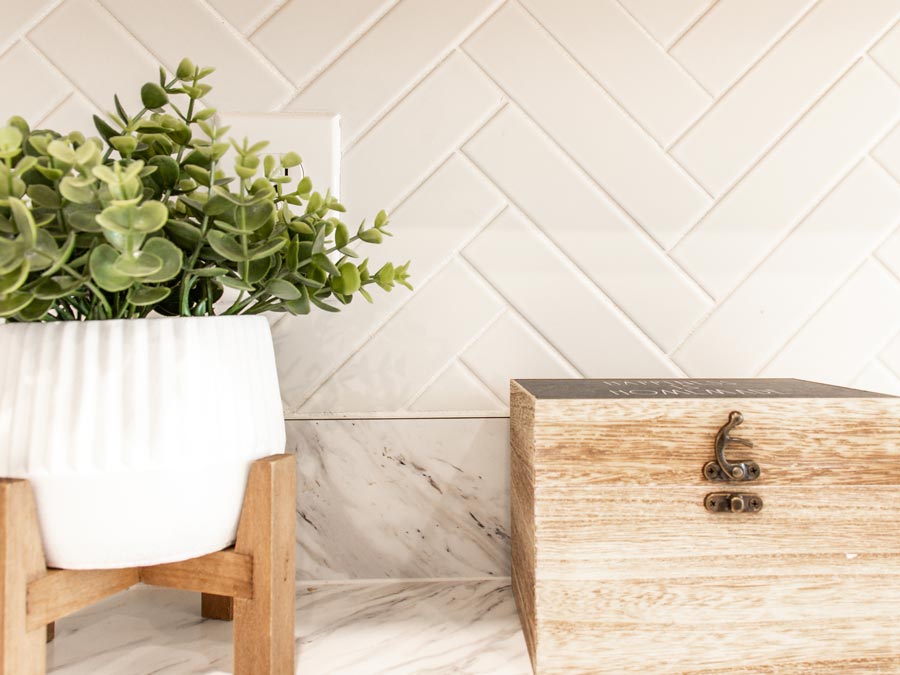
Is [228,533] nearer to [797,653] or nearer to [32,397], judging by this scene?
[32,397]

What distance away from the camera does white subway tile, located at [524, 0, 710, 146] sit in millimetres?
818

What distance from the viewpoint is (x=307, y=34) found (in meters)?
0.81

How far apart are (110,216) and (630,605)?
1.72 ft

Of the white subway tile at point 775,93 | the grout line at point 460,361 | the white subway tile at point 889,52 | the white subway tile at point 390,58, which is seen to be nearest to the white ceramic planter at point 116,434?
the grout line at point 460,361

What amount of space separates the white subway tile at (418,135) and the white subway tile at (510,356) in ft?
0.74

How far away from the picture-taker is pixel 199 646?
2.02ft

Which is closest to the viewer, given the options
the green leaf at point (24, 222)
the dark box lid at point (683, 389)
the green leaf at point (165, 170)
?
the green leaf at point (24, 222)

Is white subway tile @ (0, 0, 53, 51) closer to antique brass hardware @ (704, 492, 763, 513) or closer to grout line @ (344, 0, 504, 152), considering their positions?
grout line @ (344, 0, 504, 152)

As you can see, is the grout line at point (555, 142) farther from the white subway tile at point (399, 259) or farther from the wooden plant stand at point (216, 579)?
the wooden plant stand at point (216, 579)

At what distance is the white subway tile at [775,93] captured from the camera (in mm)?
824

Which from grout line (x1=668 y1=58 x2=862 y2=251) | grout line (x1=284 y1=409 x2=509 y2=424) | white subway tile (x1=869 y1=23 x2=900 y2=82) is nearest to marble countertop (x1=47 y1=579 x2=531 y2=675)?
grout line (x1=284 y1=409 x2=509 y2=424)

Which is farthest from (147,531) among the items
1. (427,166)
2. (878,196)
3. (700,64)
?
(878,196)

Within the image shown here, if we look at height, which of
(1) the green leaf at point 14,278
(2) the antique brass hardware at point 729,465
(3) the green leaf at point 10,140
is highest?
(2) the antique brass hardware at point 729,465

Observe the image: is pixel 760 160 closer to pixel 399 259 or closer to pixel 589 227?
pixel 589 227
